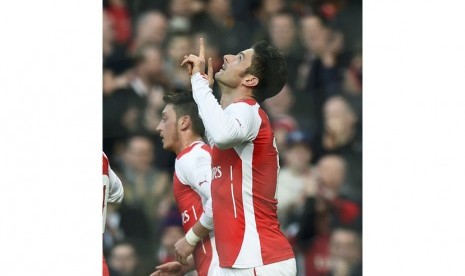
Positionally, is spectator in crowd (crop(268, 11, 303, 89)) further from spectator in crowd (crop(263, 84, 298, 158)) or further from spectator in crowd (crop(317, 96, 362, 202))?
spectator in crowd (crop(317, 96, 362, 202))

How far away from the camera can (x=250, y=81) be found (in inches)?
228

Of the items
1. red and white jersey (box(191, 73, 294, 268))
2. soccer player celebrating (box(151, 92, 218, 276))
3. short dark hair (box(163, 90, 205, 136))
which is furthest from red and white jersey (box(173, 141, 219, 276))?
red and white jersey (box(191, 73, 294, 268))

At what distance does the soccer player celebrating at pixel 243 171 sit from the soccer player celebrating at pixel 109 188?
0.74m

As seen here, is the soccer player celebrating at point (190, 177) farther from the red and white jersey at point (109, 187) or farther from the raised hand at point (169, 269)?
the red and white jersey at point (109, 187)

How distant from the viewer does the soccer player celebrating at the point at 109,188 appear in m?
6.23

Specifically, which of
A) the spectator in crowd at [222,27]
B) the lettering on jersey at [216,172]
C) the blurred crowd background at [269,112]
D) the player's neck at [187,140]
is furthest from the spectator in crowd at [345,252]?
the spectator in crowd at [222,27]

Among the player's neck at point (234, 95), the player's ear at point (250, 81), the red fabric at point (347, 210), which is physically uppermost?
the player's ear at point (250, 81)

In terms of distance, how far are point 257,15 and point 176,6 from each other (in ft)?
1.60

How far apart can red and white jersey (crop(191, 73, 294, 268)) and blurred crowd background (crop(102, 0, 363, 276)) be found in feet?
1.19

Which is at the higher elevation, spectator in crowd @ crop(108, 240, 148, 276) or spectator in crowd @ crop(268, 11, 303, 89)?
spectator in crowd @ crop(268, 11, 303, 89)

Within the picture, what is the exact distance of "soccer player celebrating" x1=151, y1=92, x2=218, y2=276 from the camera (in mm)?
6133
